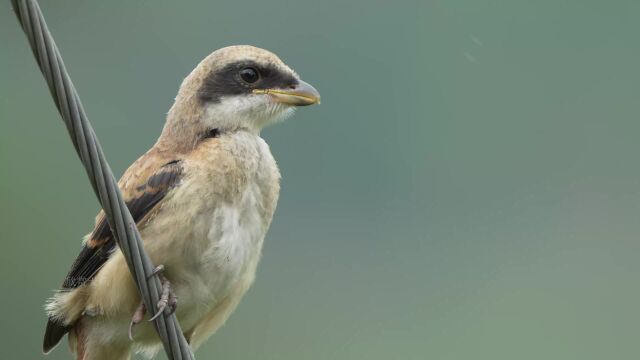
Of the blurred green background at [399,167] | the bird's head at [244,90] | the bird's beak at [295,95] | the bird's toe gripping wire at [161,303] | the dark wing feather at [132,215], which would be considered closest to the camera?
the bird's toe gripping wire at [161,303]

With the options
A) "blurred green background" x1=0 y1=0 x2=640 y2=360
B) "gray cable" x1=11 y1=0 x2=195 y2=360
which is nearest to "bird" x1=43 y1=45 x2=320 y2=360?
"gray cable" x1=11 y1=0 x2=195 y2=360

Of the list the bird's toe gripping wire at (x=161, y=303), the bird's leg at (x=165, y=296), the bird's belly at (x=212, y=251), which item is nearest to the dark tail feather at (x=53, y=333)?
the bird's toe gripping wire at (x=161, y=303)

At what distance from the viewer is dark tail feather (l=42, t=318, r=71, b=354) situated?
17.9ft

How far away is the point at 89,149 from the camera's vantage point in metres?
3.64

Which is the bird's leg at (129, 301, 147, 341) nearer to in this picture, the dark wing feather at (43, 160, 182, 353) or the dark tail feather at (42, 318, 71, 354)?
the dark wing feather at (43, 160, 182, 353)

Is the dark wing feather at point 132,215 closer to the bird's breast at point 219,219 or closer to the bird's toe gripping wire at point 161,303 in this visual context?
the bird's breast at point 219,219

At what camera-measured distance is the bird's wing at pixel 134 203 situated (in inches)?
205

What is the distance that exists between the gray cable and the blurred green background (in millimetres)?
6662

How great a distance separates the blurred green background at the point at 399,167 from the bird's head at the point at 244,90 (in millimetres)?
5244

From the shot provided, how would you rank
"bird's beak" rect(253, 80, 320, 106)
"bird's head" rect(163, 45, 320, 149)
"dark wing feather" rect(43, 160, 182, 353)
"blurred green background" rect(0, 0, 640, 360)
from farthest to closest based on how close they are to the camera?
"blurred green background" rect(0, 0, 640, 360) < "bird's beak" rect(253, 80, 320, 106) < "bird's head" rect(163, 45, 320, 149) < "dark wing feather" rect(43, 160, 182, 353)

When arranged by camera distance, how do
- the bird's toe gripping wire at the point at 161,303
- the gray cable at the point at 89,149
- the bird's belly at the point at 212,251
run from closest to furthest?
the gray cable at the point at 89,149 < the bird's toe gripping wire at the point at 161,303 < the bird's belly at the point at 212,251

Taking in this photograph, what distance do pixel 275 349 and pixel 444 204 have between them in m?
4.92

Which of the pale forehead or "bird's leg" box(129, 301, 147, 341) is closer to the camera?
"bird's leg" box(129, 301, 147, 341)

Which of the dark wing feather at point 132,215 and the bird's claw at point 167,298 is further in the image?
the dark wing feather at point 132,215
